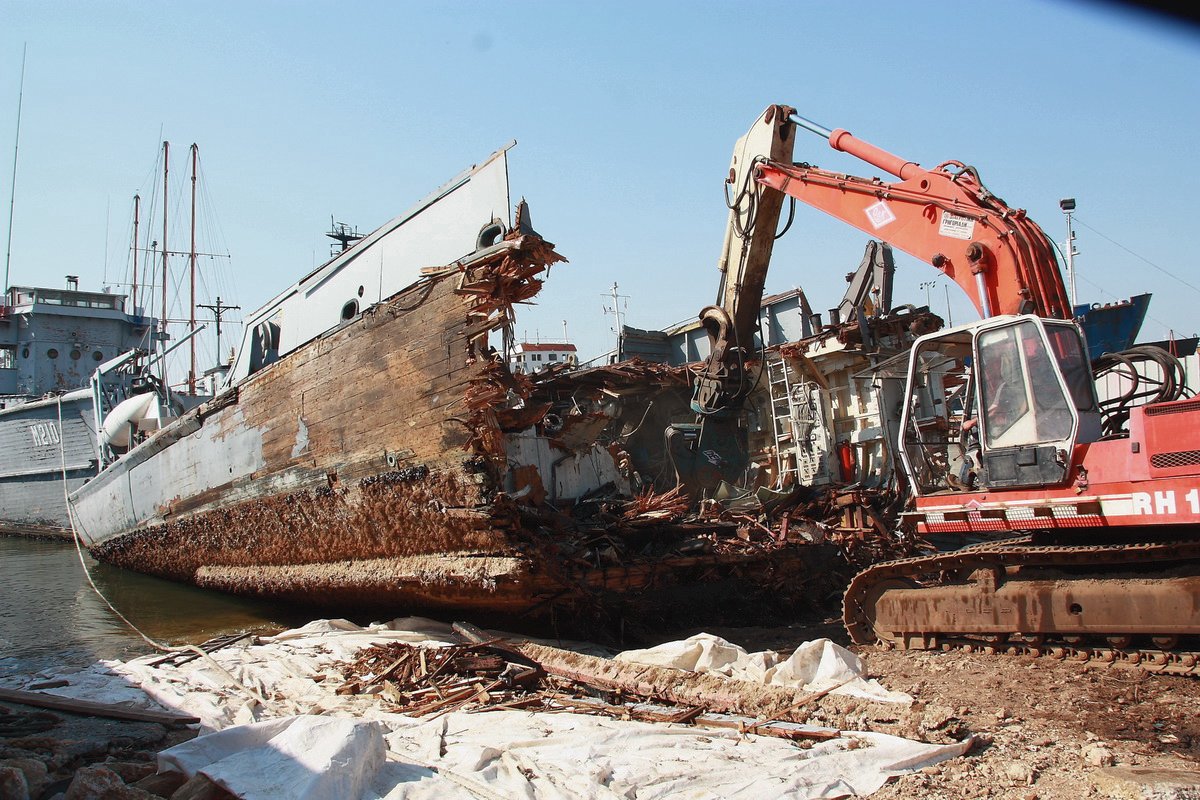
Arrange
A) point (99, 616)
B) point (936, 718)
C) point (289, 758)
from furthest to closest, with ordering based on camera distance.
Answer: point (99, 616)
point (936, 718)
point (289, 758)

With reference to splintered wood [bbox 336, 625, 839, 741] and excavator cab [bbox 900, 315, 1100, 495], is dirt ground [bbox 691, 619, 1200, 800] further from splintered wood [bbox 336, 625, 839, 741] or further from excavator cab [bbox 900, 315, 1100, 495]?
excavator cab [bbox 900, 315, 1100, 495]

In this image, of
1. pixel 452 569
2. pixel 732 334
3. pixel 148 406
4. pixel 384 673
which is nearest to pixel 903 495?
pixel 732 334

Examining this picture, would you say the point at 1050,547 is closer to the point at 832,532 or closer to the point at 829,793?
the point at 829,793

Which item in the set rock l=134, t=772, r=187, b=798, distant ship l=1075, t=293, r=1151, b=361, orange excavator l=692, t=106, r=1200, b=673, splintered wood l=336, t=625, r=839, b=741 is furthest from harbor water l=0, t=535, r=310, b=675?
distant ship l=1075, t=293, r=1151, b=361

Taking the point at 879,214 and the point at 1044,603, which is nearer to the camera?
the point at 1044,603

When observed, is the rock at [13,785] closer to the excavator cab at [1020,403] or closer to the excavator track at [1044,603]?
the excavator track at [1044,603]


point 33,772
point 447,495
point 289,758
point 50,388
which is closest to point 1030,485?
point 447,495

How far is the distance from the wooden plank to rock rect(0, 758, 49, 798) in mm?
1625

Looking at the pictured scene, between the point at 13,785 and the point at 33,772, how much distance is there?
19 centimetres

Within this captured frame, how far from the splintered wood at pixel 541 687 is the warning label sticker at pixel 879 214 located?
16.7 ft

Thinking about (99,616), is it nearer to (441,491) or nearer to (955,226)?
(441,491)

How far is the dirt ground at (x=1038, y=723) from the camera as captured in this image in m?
3.23

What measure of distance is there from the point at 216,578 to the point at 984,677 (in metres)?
9.61

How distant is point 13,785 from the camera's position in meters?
2.87
